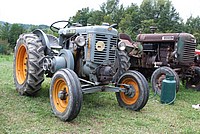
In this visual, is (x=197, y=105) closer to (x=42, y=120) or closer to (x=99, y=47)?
(x=99, y=47)

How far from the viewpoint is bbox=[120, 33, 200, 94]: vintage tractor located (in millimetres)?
7031

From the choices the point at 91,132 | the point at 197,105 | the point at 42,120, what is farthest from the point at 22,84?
the point at 197,105

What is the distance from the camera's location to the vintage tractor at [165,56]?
7031 mm

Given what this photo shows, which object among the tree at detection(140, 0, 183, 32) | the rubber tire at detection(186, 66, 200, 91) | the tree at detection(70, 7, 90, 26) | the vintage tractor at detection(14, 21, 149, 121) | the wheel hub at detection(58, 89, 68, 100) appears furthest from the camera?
the tree at detection(70, 7, 90, 26)

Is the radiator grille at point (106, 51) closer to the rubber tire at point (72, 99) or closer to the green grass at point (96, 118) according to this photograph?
the rubber tire at point (72, 99)

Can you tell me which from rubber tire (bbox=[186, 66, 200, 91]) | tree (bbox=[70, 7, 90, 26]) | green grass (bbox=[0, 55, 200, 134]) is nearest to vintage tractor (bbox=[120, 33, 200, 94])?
rubber tire (bbox=[186, 66, 200, 91])

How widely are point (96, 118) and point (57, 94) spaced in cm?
73

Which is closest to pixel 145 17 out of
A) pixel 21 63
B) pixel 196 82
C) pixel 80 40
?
pixel 196 82

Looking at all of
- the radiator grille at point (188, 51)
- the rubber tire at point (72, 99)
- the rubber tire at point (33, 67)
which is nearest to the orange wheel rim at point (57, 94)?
the rubber tire at point (72, 99)

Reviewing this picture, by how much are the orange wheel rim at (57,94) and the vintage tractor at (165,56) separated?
309cm

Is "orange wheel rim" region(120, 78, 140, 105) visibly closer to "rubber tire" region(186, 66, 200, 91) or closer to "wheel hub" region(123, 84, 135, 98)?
"wheel hub" region(123, 84, 135, 98)

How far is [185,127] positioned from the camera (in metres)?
4.01

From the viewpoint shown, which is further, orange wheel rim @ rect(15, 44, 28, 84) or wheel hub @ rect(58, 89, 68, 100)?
orange wheel rim @ rect(15, 44, 28, 84)

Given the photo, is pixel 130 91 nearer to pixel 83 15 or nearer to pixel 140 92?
pixel 140 92
